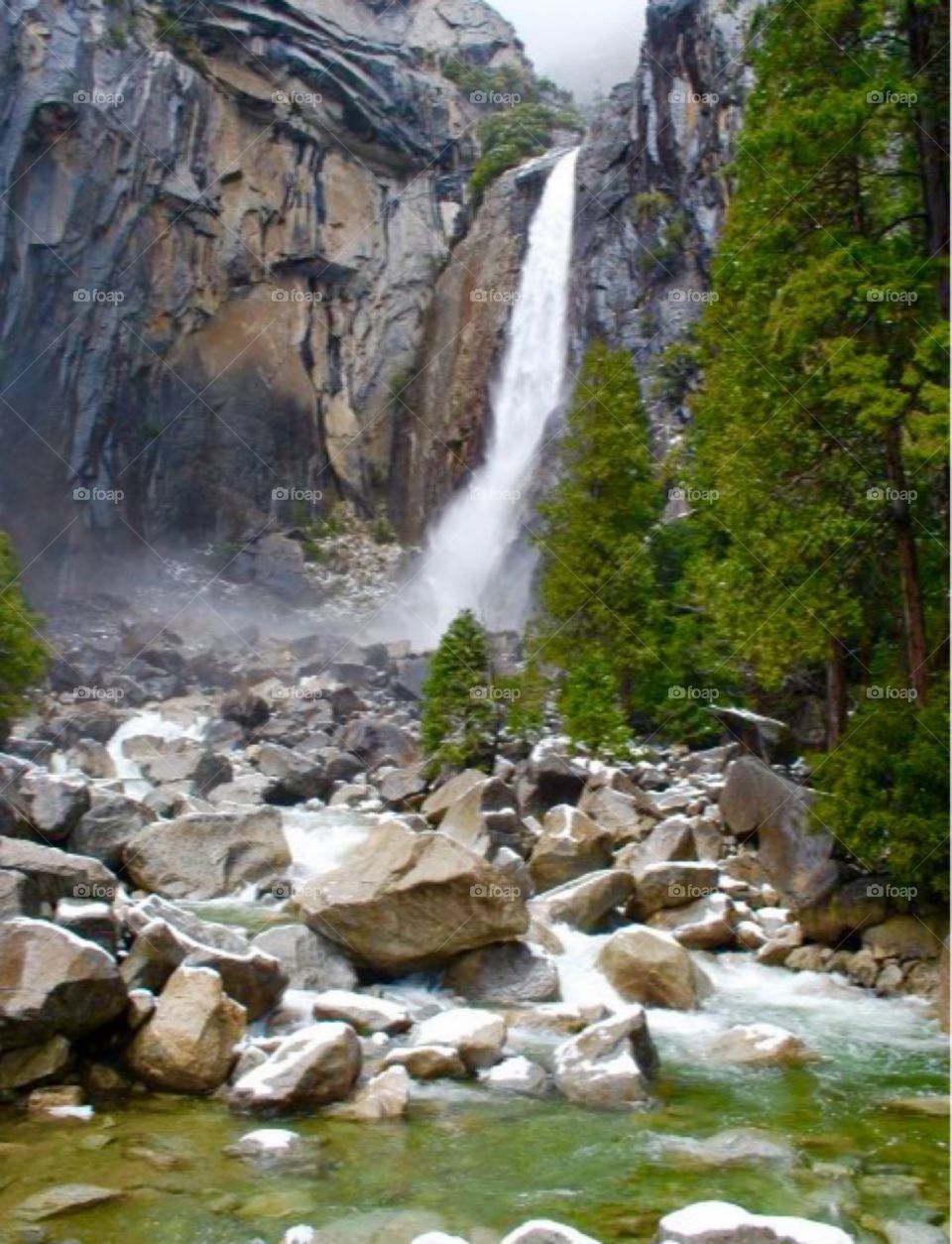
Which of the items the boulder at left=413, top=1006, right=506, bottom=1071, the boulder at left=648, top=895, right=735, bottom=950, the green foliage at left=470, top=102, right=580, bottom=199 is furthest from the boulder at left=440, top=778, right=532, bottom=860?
the green foliage at left=470, top=102, right=580, bottom=199

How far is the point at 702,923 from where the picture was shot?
13852 millimetres

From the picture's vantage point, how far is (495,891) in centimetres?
1191

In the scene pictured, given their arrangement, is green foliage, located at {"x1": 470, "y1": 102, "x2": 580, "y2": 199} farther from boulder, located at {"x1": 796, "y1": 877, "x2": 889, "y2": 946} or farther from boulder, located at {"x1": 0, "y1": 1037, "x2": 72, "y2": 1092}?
boulder, located at {"x1": 0, "y1": 1037, "x2": 72, "y2": 1092}

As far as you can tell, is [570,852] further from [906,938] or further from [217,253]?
[217,253]

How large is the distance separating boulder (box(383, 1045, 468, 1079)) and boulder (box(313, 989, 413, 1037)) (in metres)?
0.81

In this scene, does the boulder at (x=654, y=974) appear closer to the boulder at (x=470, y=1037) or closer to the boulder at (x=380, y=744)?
the boulder at (x=470, y=1037)

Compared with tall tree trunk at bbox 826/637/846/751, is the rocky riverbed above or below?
below

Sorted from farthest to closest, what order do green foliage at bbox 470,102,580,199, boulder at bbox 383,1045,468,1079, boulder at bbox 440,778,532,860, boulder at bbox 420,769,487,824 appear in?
1. green foliage at bbox 470,102,580,199
2. boulder at bbox 420,769,487,824
3. boulder at bbox 440,778,532,860
4. boulder at bbox 383,1045,468,1079

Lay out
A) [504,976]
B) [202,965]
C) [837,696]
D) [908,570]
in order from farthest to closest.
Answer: [837,696] < [908,570] < [504,976] < [202,965]

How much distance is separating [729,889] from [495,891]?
451 centimetres

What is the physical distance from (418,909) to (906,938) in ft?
17.1

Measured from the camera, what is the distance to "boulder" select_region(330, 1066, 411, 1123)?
8.84 m

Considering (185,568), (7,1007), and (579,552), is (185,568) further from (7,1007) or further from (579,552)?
(7,1007)

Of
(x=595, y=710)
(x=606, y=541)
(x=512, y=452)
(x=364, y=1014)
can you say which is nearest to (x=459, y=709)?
(x=595, y=710)
